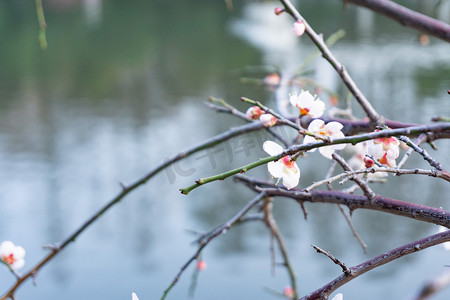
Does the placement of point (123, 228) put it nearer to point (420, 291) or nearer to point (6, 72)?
point (420, 291)

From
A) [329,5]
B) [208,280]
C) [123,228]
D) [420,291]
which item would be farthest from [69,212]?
[329,5]

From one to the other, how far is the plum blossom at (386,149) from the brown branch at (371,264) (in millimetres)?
93

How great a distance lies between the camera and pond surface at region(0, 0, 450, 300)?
8.74ft

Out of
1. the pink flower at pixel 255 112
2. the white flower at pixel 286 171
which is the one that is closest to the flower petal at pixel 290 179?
the white flower at pixel 286 171

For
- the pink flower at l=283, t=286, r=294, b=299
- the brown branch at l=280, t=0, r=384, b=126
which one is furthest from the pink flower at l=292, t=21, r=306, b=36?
the pink flower at l=283, t=286, r=294, b=299

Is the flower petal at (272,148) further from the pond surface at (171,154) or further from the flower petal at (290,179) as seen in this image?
the pond surface at (171,154)

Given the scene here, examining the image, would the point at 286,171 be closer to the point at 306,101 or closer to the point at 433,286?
the point at 306,101

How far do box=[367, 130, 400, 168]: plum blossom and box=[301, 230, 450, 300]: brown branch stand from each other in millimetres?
93

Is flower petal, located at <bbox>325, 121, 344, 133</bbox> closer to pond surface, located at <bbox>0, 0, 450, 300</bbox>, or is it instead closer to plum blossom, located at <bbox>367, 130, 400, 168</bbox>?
plum blossom, located at <bbox>367, 130, 400, 168</bbox>

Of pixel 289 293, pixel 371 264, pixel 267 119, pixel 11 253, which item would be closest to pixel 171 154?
pixel 289 293

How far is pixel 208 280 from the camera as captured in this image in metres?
2.70

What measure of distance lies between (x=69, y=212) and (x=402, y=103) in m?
2.96

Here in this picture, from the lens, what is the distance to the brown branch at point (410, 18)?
23.4 inches

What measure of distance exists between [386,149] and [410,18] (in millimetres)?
227
